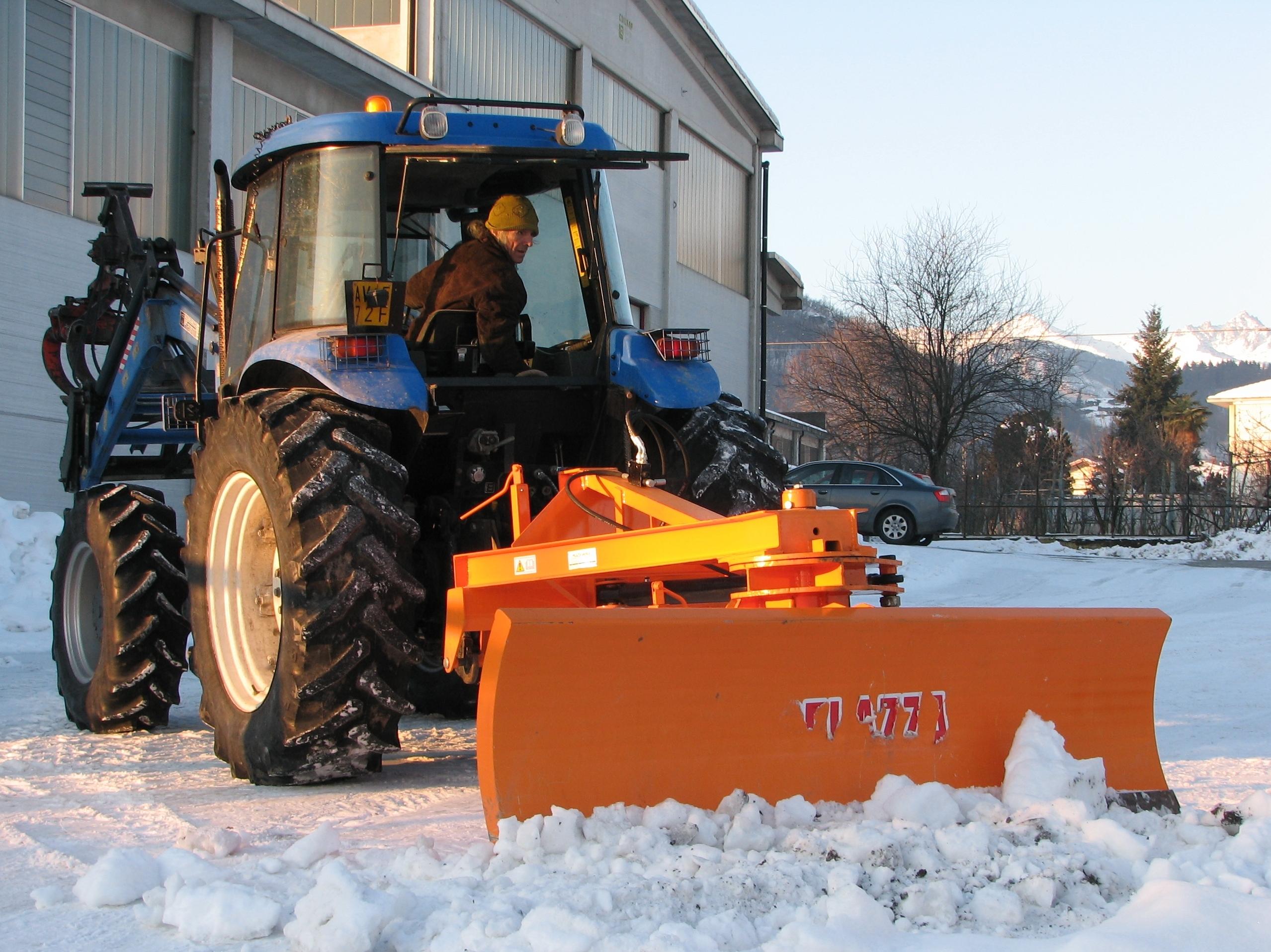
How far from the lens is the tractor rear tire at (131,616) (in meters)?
5.82

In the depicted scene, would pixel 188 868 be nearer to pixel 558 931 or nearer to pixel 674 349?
pixel 558 931

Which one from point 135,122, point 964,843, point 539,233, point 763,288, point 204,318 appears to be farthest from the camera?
point 763,288

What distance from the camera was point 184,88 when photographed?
13938 millimetres

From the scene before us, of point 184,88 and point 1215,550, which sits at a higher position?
point 184,88

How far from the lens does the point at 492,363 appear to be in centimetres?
498

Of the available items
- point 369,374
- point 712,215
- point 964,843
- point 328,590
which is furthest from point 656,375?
point 712,215

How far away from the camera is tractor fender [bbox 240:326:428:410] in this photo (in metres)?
Result: 4.47

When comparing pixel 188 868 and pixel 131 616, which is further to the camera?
pixel 131 616

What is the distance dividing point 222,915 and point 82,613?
158 inches

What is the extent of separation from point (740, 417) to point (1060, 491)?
27265 mm

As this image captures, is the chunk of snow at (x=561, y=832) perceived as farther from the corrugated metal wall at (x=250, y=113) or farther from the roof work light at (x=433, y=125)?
the corrugated metal wall at (x=250, y=113)

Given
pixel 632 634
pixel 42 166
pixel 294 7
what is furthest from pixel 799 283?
pixel 632 634

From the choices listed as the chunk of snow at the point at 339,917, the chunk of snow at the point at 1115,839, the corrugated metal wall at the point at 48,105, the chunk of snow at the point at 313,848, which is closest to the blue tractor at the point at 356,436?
the chunk of snow at the point at 313,848

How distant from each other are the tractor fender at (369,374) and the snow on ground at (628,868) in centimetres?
135
